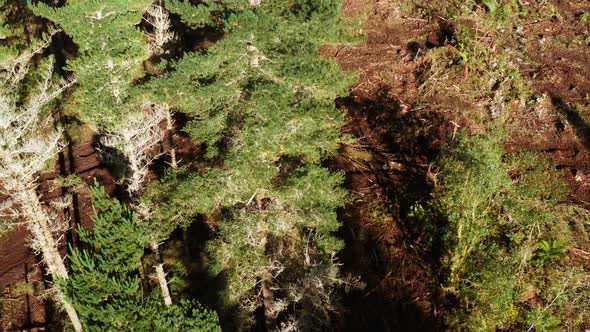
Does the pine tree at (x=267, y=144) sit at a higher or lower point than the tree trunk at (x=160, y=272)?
higher

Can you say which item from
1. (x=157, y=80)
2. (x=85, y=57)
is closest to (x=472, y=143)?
(x=157, y=80)

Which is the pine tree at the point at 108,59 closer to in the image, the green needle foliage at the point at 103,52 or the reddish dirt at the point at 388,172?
the green needle foliage at the point at 103,52

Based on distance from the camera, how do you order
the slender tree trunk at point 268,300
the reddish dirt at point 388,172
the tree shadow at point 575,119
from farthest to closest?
the tree shadow at point 575,119, the reddish dirt at point 388,172, the slender tree trunk at point 268,300

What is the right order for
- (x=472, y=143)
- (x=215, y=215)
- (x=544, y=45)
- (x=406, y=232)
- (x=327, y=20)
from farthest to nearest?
(x=544, y=45), (x=215, y=215), (x=406, y=232), (x=472, y=143), (x=327, y=20)

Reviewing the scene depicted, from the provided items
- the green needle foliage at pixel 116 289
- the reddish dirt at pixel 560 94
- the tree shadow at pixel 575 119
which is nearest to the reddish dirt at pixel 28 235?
the green needle foliage at pixel 116 289

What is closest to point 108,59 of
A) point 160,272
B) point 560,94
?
point 160,272

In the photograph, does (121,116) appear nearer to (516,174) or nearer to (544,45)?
(516,174)

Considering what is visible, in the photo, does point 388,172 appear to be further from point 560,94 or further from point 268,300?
point 560,94
